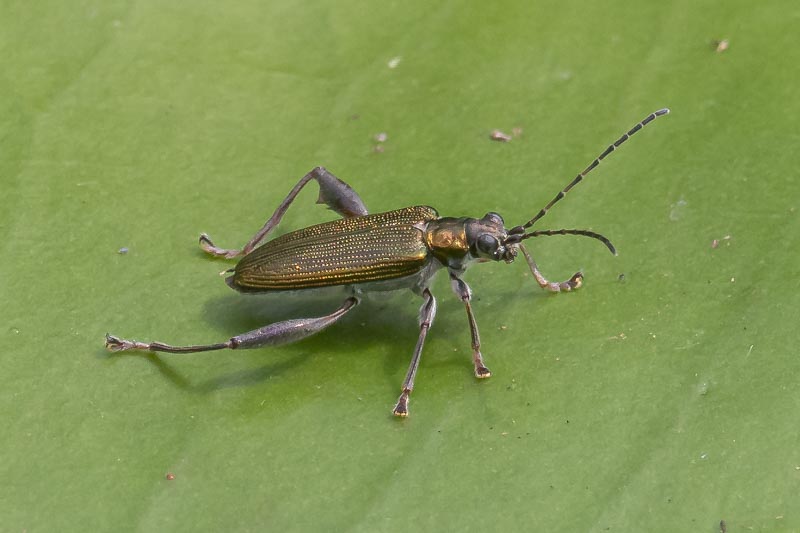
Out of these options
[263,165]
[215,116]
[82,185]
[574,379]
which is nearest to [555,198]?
[574,379]

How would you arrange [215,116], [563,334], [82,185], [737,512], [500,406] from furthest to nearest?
1. [215,116]
2. [82,185]
3. [563,334]
4. [500,406]
5. [737,512]

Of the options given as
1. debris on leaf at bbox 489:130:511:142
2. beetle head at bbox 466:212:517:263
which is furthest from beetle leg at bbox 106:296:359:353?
debris on leaf at bbox 489:130:511:142

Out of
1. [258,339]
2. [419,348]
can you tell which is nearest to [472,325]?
[419,348]

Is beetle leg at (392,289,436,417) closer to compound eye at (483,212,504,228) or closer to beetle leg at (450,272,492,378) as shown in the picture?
beetle leg at (450,272,492,378)

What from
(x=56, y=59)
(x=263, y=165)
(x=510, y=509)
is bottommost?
(x=510, y=509)

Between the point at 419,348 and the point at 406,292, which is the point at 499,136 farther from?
the point at 419,348

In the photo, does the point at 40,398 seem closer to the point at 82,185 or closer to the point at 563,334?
the point at 82,185

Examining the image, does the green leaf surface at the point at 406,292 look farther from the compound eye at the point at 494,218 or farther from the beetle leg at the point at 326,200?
the compound eye at the point at 494,218

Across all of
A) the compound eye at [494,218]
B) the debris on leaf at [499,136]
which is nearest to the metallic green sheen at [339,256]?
the compound eye at [494,218]
